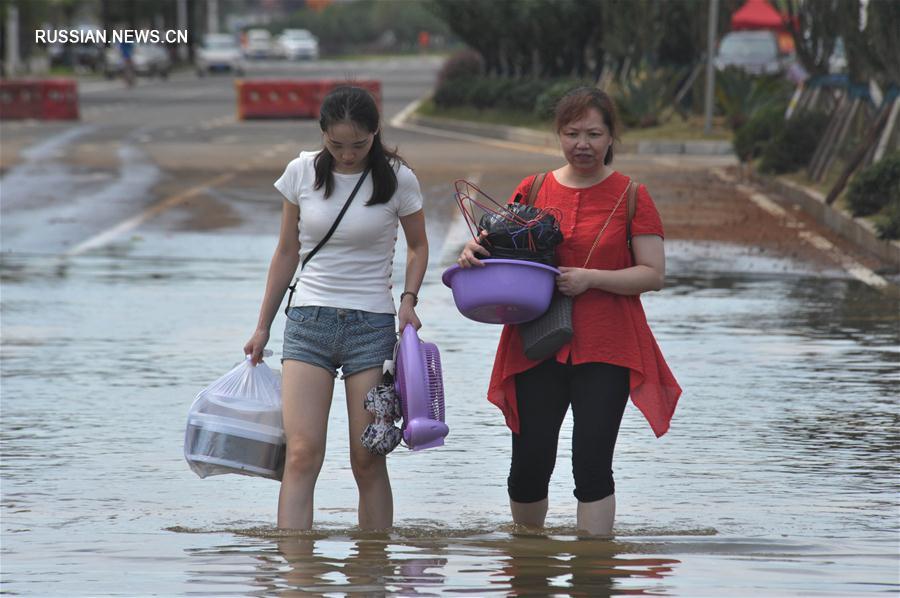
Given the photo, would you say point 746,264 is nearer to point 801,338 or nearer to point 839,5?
point 801,338

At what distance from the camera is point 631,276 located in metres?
5.97

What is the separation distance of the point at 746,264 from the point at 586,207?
10.2m

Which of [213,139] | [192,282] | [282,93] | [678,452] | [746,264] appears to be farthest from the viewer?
[282,93]

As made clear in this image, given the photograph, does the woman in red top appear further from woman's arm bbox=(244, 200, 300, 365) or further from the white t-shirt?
woman's arm bbox=(244, 200, 300, 365)

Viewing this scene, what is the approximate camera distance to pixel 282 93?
45969mm

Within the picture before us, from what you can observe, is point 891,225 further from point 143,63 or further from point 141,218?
point 143,63

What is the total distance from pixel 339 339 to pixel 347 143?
0.62m

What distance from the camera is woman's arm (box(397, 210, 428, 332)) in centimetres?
625

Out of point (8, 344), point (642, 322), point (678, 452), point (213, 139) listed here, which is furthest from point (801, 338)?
point (213, 139)

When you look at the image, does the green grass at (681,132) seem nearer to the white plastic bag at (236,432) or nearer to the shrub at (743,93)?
the shrub at (743,93)

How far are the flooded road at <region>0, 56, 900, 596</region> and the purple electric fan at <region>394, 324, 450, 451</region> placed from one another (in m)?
0.40

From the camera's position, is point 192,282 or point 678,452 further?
point 192,282

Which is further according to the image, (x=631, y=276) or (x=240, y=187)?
(x=240, y=187)

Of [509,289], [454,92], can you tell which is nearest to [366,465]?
[509,289]
